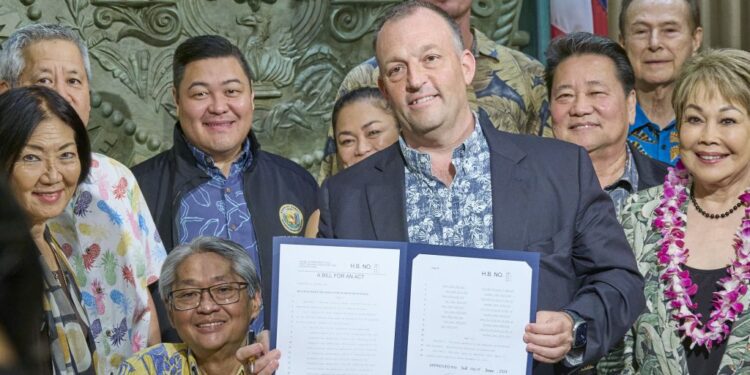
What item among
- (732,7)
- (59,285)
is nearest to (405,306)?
(59,285)

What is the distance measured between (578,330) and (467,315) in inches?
9.7

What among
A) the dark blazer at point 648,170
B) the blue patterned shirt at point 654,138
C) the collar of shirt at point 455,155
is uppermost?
the blue patterned shirt at point 654,138

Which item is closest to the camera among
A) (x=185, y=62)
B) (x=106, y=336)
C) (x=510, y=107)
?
(x=106, y=336)

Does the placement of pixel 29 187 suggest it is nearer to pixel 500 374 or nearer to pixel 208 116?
pixel 208 116

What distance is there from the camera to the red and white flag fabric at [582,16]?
4762mm

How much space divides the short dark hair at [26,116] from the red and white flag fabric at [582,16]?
104 inches

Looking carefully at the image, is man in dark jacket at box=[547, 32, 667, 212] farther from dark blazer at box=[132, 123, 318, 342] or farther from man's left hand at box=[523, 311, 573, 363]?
man's left hand at box=[523, 311, 573, 363]

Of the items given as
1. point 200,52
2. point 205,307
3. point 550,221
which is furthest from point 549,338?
point 200,52

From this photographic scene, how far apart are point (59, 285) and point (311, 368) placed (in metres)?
0.89

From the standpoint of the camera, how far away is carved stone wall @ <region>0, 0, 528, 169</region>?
4773 mm

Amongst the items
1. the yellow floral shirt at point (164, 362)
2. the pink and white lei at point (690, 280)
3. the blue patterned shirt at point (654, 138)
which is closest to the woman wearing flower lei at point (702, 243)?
the pink and white lei at point (690, 280)

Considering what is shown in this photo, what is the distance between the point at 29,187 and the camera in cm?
282

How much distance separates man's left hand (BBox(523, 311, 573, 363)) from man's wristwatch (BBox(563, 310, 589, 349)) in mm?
26

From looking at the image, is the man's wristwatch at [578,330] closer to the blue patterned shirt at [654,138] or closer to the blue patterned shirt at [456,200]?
the blue patterned shirt at [456,200]
